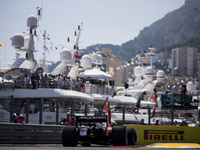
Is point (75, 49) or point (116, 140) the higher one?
point (75, 49)

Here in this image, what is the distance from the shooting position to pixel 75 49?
1909 inches

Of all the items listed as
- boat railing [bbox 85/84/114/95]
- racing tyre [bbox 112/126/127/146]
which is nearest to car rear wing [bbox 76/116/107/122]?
racing tyre [bbox 112/126/127/146]

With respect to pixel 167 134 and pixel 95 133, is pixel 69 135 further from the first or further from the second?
pixel 167 134

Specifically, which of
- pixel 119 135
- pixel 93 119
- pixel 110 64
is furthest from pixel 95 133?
pixel 110 64

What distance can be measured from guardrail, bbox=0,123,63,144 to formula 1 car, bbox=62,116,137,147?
2852mm

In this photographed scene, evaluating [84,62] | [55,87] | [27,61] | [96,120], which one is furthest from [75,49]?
[96,120]

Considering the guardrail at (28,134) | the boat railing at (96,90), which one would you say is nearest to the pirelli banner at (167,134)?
the guardrail at (28,134)

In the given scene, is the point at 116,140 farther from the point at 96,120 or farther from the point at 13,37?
the point at 13,37

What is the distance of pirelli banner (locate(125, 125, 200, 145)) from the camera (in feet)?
60.8

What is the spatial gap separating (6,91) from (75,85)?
19.0ft

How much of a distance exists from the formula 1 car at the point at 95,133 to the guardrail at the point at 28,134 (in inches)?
112

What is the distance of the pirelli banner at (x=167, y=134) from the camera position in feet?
60.8

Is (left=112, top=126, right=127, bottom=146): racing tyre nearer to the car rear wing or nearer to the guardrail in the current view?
the car rear wing

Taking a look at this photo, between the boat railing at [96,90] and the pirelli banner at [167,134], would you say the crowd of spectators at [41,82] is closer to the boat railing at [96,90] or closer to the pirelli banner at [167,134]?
the boat railing at [96,90]
